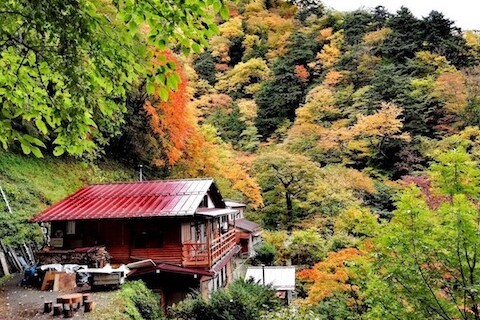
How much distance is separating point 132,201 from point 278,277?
961cm

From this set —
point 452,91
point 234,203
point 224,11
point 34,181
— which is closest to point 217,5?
point 224,11

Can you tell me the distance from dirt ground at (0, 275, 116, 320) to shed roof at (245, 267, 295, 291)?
9.47 metres

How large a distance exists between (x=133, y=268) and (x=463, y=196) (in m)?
12.1

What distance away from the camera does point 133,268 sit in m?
15.4

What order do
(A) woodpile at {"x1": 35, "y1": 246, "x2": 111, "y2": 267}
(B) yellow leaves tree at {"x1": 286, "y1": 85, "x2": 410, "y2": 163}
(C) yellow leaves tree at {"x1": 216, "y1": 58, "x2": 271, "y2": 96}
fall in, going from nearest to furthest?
(A) woodpile at {"x1": 35, "y1": 246, "x2": 111, "y2": 267}
(B) yellow leaves tree at {"x1": 286, "y1": 85, "x2": 410, "y2": 163}
(C) yellow leaves tree at {"x1": 216, "y1": 58, "x2": 271, "y2": 96}

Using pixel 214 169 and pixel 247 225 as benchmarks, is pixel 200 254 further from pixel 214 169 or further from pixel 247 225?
pixel 247 225

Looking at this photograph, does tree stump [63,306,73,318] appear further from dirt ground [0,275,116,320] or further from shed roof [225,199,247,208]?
shed roof [225,199,247,208]

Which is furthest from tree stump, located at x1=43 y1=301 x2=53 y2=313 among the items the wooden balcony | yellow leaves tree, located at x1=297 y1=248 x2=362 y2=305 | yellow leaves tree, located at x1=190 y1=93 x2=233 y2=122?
yellow leaves tree, located at x1=190 y1=93 x2=233 y2=122

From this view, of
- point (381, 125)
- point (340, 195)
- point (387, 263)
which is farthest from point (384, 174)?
point (387, 263)

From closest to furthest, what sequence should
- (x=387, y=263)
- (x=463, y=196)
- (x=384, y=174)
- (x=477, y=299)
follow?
(x=477, y=299) → (x=463, y=196) → (x=387, y=263) → (x=384, y=174)

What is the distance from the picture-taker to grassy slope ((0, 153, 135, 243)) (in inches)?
662

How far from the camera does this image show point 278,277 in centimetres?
2186

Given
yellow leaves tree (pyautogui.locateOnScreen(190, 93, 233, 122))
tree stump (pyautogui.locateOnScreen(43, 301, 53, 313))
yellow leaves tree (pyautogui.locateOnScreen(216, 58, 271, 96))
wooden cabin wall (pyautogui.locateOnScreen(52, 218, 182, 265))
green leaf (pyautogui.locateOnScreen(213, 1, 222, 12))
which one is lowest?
tree stump (pyautogui.locateOnScreen(43, 301, 53, 313))

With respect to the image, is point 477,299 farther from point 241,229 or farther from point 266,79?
point 266,79
